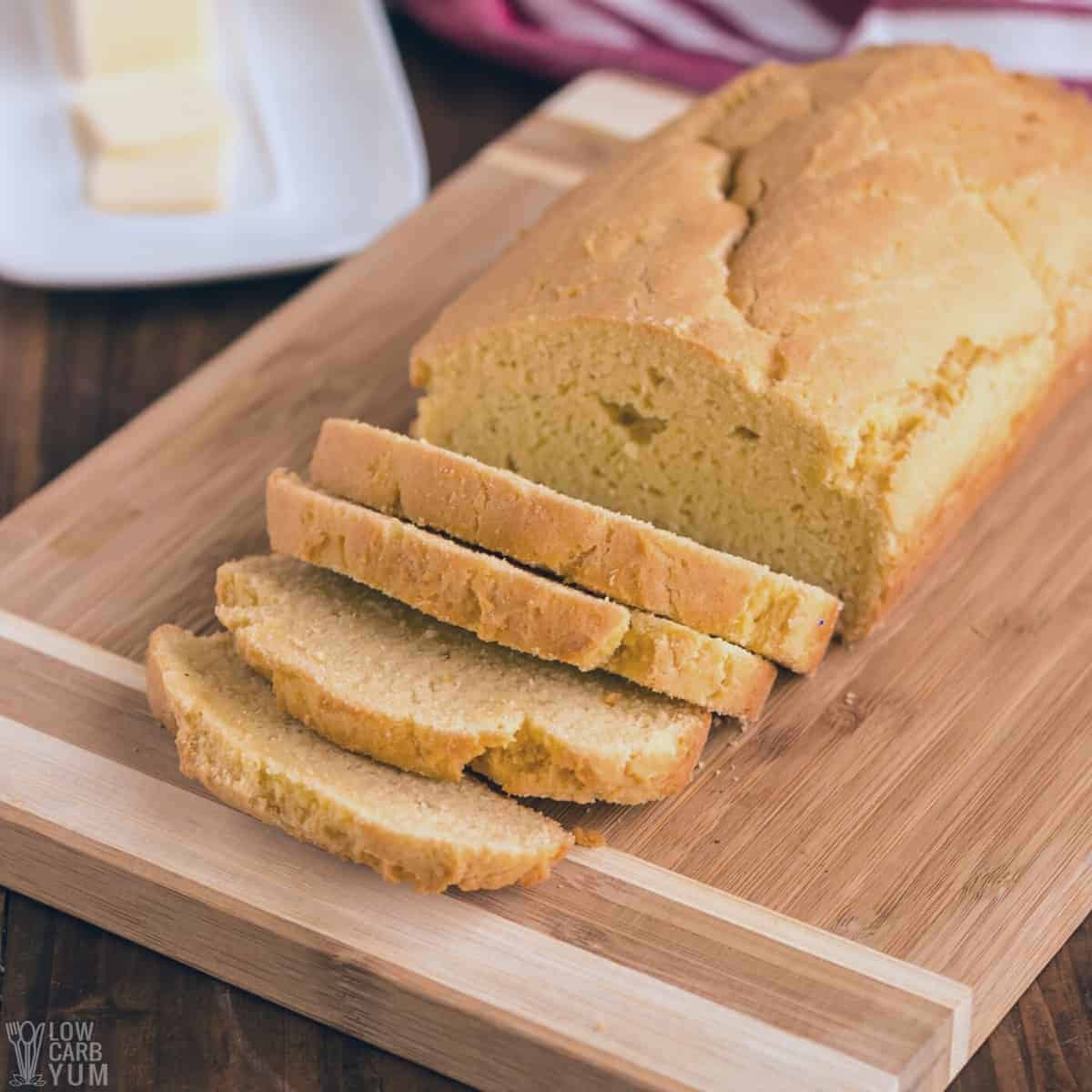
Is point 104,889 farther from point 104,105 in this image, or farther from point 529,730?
point 104,105

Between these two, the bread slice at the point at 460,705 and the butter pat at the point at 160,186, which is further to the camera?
the butter pat at the point at 160,186

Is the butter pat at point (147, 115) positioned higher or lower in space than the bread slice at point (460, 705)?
lower

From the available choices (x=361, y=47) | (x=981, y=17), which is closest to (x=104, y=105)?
(x=361, y=47)

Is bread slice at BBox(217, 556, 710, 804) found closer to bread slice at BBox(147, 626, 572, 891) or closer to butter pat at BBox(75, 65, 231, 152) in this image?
bread slice at BBox(147, 626, 572, 891)

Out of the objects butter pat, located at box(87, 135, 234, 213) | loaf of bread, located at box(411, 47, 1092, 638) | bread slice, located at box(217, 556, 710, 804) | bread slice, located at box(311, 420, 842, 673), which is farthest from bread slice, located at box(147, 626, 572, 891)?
butter pat, located at box(87, 135, 234, 213)

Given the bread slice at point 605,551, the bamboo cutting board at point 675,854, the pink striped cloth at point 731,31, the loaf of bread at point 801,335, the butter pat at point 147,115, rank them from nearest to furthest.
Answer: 1. the bamboo cutting board at point 675,854
2. the bread slice at point 605,551
3. the loaf of bread at point 801,335
4. the butter pat at point 147,115
5. the pink striped cloth at point 731,31

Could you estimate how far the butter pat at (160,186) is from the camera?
5328mm

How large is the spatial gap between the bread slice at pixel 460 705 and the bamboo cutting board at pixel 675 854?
0.17 meters

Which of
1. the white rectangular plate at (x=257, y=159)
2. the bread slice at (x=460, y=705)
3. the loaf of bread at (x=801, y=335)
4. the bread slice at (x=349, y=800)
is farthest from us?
the white rectangular plate at (x=257, y=159)

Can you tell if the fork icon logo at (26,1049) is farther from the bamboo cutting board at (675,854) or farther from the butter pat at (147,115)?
the butter pat at (147,115)

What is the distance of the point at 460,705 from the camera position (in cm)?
331

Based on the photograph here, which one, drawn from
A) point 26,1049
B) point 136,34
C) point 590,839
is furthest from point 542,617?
point 136,34

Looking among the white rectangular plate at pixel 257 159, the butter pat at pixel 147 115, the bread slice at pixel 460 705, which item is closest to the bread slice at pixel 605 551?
the bread slice at pixel 460 705

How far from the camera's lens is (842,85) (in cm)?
450
